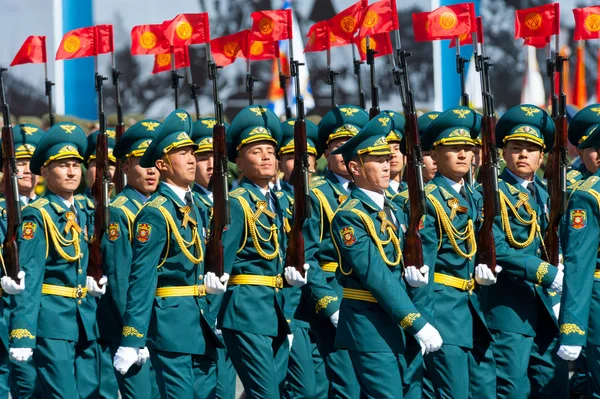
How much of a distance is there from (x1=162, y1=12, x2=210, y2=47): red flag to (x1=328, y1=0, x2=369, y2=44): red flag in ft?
4.01

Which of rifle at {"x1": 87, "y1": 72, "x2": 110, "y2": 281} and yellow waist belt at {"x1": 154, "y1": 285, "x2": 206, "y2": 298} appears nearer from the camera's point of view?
yellow waist belt at {"x1": 154, "y1": 285, "x2": 206, "y2": 298}

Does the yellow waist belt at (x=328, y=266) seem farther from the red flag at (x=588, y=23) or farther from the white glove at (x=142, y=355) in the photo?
the red flag at (x=588, y=23)

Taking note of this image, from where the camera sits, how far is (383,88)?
17828 mm

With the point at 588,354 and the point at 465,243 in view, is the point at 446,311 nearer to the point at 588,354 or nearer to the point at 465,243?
the point at 465,243

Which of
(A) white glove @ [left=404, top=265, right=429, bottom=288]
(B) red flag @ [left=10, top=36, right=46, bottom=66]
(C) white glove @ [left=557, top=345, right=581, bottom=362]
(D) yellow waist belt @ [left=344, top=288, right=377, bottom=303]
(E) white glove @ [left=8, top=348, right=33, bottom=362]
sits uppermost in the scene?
(B) red flag @ [left=10, top=36, right=46, bottom=66]

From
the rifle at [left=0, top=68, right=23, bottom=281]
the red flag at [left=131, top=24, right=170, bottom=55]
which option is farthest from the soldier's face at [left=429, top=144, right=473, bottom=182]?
the red flag at [left=131, top=24, right=170, bottom=55]

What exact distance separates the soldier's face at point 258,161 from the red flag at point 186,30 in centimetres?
107

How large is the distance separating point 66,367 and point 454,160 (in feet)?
8.63

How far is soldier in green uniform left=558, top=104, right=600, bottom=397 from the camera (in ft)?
22.5

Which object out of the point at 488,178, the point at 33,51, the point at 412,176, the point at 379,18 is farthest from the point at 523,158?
the point at 33,51

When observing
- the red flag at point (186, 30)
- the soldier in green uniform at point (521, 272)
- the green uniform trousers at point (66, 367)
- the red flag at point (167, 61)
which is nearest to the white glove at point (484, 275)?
the soldier in green uniform at point (521, 272)

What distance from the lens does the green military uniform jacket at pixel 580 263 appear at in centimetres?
686

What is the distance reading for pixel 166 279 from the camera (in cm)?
777

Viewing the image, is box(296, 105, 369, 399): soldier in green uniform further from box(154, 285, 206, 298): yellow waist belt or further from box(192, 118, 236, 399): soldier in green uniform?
box(154, 285, 206, 298): yellow waist belt
